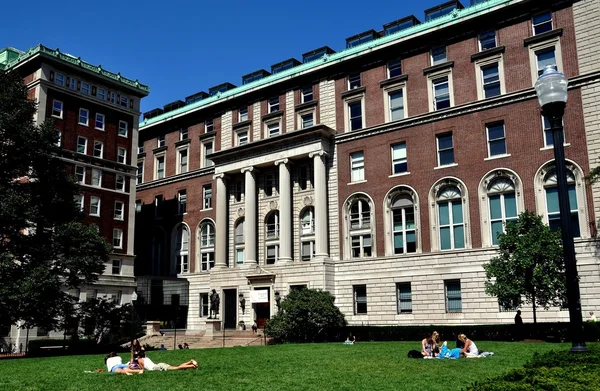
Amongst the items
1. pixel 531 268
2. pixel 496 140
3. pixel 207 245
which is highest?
pixel 496 140

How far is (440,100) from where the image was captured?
4847 cm

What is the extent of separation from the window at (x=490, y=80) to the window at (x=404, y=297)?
1615 centimetres

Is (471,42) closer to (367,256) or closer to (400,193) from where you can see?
(400,193)

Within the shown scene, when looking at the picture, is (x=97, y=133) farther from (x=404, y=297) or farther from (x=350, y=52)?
(x=404, y=297)

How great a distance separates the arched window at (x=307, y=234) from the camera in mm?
53531

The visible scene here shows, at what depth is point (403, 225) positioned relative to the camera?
48500 millimetres

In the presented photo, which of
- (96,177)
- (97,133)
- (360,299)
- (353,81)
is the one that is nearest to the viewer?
(360,299)

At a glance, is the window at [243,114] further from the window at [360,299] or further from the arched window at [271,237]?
the window at [360,299]

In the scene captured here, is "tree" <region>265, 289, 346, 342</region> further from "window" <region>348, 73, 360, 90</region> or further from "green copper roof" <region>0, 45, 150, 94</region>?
"green copper roof" <region>0, 45, 150, 94</region>

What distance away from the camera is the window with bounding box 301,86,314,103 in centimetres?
5625

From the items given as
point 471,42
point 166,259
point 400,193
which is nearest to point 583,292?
point 400,193

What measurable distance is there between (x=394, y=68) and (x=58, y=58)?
109 ft

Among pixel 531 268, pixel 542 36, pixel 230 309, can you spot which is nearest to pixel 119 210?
pixel 230 309

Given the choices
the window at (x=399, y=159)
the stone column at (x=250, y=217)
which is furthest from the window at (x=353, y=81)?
the stone column at (x=250, y=217)
